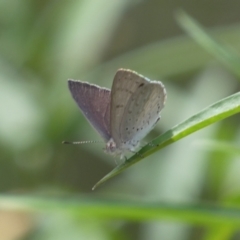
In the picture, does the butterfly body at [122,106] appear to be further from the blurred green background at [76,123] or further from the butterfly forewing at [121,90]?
the blurred green background at [76,123]

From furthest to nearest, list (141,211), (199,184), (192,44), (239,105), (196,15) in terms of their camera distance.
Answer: (196,15) → (192,44) → (199,184) → (141,211) → (239,105)

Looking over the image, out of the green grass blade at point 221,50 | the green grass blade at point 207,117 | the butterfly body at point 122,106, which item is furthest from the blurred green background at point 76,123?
the green grass blade at point 207,117

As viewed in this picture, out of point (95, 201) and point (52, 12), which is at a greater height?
point (52, 12)

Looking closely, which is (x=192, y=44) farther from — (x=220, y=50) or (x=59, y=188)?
(x=220, y=50)

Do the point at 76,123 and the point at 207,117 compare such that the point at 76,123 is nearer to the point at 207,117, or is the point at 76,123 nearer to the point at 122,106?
the point at 122,106

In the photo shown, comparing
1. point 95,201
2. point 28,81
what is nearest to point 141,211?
point 95,201

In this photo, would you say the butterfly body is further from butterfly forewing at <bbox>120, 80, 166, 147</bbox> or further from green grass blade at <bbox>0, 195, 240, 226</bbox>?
green grass blade at <bbox>0, 195, 240, 226</bbox>

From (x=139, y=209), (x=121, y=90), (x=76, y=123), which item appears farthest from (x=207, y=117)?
(x=76, y=123)
